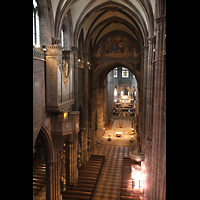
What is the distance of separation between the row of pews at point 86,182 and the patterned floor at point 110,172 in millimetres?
484

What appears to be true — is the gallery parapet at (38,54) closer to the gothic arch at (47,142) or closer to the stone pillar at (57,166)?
the gothic arch at (47,142)

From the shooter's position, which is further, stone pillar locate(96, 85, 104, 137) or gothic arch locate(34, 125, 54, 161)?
stone pillar locate(96, 85, 104, 137)

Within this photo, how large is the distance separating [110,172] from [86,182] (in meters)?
3.16

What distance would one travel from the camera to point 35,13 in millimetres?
10742

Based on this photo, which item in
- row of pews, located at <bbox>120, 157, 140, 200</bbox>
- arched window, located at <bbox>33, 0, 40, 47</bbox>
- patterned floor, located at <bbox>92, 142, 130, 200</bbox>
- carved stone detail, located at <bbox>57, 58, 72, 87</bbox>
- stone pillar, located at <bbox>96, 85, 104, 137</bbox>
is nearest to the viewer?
arched window, located at <bbox>33, 0, 40, 47</bbox>

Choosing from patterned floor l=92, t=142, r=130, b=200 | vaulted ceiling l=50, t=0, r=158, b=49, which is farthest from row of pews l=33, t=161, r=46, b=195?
vaulted ceiling l=50, t=0, r=158, b=49

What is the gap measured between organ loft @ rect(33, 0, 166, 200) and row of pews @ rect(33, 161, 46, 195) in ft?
0.24

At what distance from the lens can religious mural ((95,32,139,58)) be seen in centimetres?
2220

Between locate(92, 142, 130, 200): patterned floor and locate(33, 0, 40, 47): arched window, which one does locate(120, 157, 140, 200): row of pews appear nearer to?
locate(92, 142, 130, 200): patterned floor

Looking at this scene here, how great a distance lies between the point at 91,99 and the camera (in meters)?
22.9

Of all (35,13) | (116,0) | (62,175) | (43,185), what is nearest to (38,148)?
(43,185)

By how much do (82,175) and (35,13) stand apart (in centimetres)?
1299

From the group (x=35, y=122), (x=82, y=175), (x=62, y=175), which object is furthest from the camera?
(x=82, y=175)
